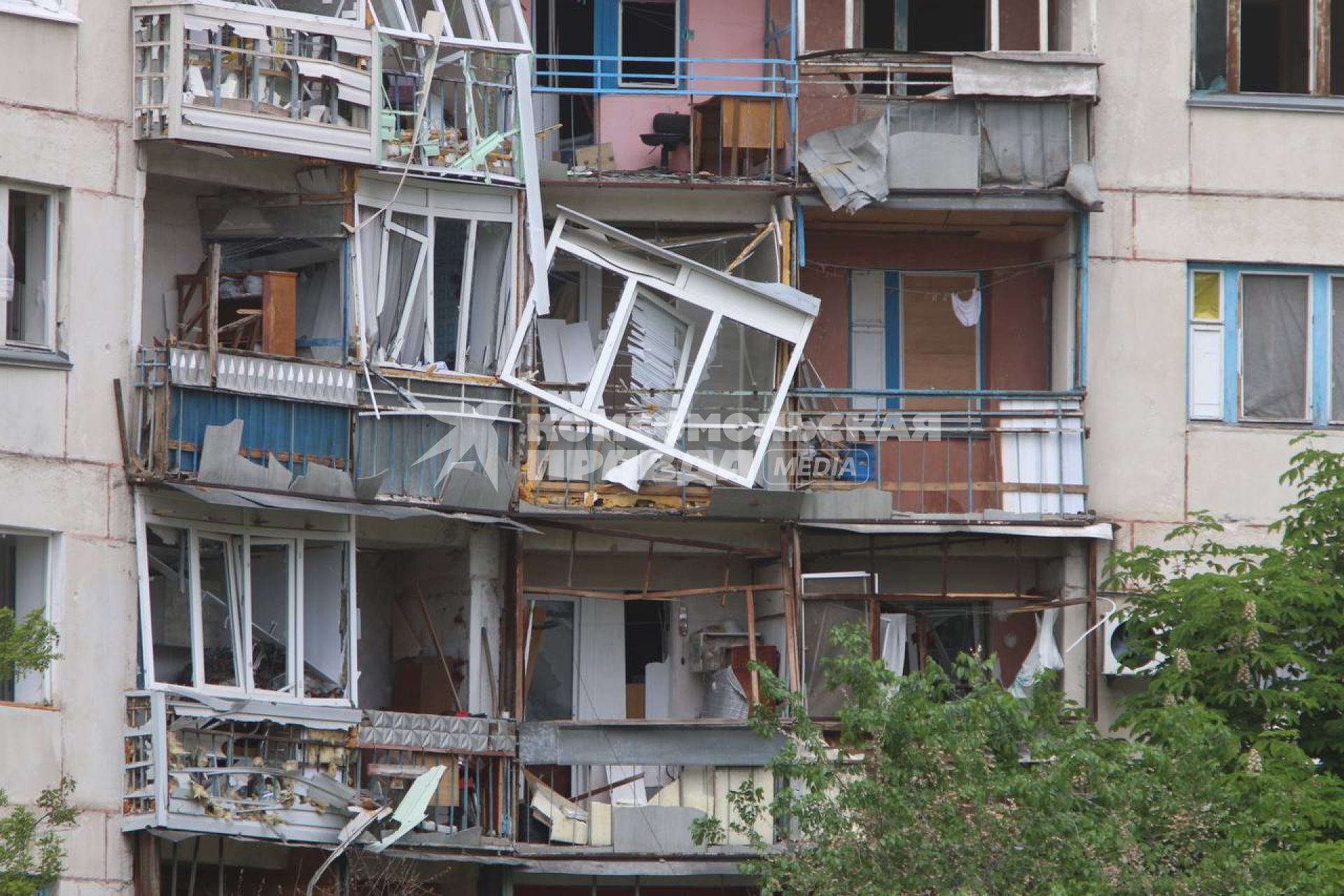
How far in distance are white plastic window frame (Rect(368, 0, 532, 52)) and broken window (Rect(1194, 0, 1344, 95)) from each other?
302 inches

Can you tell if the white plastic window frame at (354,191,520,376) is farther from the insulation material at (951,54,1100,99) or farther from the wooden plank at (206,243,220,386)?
the insulation material at (951,54,1100,99)

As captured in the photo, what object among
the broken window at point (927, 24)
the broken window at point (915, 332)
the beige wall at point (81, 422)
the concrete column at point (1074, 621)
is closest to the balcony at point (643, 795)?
the concrete column at point (1074, 621)

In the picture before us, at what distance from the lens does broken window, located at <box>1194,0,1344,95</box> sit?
3531 centimetres

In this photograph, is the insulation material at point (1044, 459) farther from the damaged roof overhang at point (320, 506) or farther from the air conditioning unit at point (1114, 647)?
the damaged roof overhang at point (320, 506)

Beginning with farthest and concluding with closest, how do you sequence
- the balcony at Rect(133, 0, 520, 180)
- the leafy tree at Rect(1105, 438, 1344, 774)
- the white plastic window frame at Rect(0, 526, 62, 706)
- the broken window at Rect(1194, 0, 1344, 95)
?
1. the broken window at Rect(1194, 0, 1344, 95)
2. the balcony at Rect(133, 0, 520, 180)
3. the leafy tree at Rect(1105, 438, 1344, 774)
4. the white plastic window frame at Rect(0, 526, 62, 706)

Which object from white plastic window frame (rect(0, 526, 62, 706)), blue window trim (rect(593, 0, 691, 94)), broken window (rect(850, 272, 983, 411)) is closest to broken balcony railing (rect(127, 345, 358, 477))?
white plastic window frame (rect(0, 526, 62, 706))

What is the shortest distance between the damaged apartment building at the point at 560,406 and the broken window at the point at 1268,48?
1.46m

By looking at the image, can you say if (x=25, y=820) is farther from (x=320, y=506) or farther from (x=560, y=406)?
(x=560, y=406)

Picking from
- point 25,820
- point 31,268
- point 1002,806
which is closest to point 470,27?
point 31,268

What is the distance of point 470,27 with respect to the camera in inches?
1351

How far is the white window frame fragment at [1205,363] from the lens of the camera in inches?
1377

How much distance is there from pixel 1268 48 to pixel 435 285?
32.9 ft

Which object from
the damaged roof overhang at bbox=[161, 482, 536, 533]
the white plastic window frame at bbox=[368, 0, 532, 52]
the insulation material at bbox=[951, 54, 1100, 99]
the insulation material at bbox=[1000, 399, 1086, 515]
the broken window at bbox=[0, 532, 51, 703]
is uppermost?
the white plastic window frame at bbox=[368, 0, 532, 52]

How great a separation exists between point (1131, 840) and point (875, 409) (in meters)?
9.76
